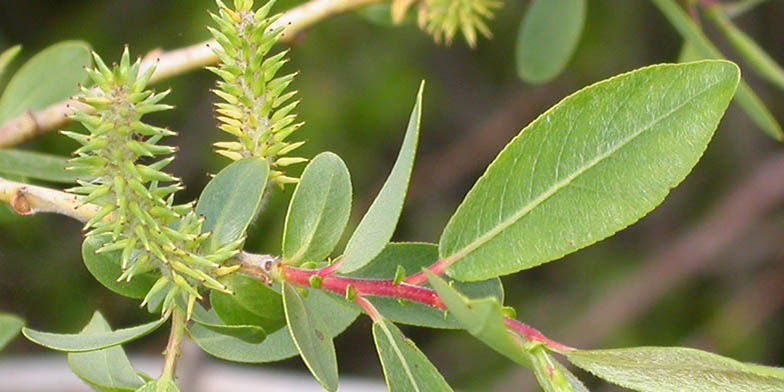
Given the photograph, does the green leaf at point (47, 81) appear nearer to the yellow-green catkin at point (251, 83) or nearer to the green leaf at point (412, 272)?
the yellow-green catkin at point (251, 83)

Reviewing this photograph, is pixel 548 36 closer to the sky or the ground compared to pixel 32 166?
closer to the sky

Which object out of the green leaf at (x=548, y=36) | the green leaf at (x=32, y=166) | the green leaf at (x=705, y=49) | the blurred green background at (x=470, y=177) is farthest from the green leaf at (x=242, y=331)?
the blurred green background at (x=470, y=177)

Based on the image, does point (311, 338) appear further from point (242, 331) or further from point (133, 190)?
point (133, 190)

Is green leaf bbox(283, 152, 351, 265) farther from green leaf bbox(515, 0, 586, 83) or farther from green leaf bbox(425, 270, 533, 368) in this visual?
green leaf bbox(515, 0, 586, 83)

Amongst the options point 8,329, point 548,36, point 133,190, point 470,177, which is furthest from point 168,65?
point 470,177

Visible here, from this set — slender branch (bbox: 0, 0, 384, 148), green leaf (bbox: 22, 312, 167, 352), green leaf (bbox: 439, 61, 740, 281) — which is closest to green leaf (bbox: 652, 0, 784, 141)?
slender branch (bbox: 0, 0, 384, 148)
